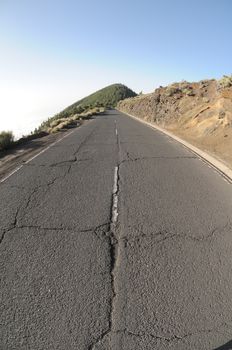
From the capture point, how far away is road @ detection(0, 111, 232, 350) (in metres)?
4.24

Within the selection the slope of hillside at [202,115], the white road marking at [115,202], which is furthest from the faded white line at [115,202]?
the slope of hillside at [202,115]

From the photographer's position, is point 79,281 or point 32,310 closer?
point 32,310

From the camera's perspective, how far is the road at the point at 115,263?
167 inches

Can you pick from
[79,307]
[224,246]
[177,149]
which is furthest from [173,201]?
[177,149]

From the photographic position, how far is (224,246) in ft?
20.9

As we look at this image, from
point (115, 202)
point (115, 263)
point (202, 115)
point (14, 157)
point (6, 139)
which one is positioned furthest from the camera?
point (202, 115)

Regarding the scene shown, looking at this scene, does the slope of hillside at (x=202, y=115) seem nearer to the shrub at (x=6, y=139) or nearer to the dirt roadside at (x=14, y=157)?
the dirt roadside at (x=14, y=157)

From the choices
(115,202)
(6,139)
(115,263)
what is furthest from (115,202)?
(6,139)

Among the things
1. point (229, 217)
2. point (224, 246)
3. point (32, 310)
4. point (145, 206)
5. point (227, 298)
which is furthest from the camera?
point (145, 206)

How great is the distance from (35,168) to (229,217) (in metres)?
6.95

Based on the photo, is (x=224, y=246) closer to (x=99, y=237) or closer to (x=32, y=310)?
(x=99, y=237)

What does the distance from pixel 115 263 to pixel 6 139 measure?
14829 millimetres

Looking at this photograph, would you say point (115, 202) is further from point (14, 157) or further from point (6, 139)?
point (6, 139)

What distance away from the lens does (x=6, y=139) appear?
19141 millimetres
